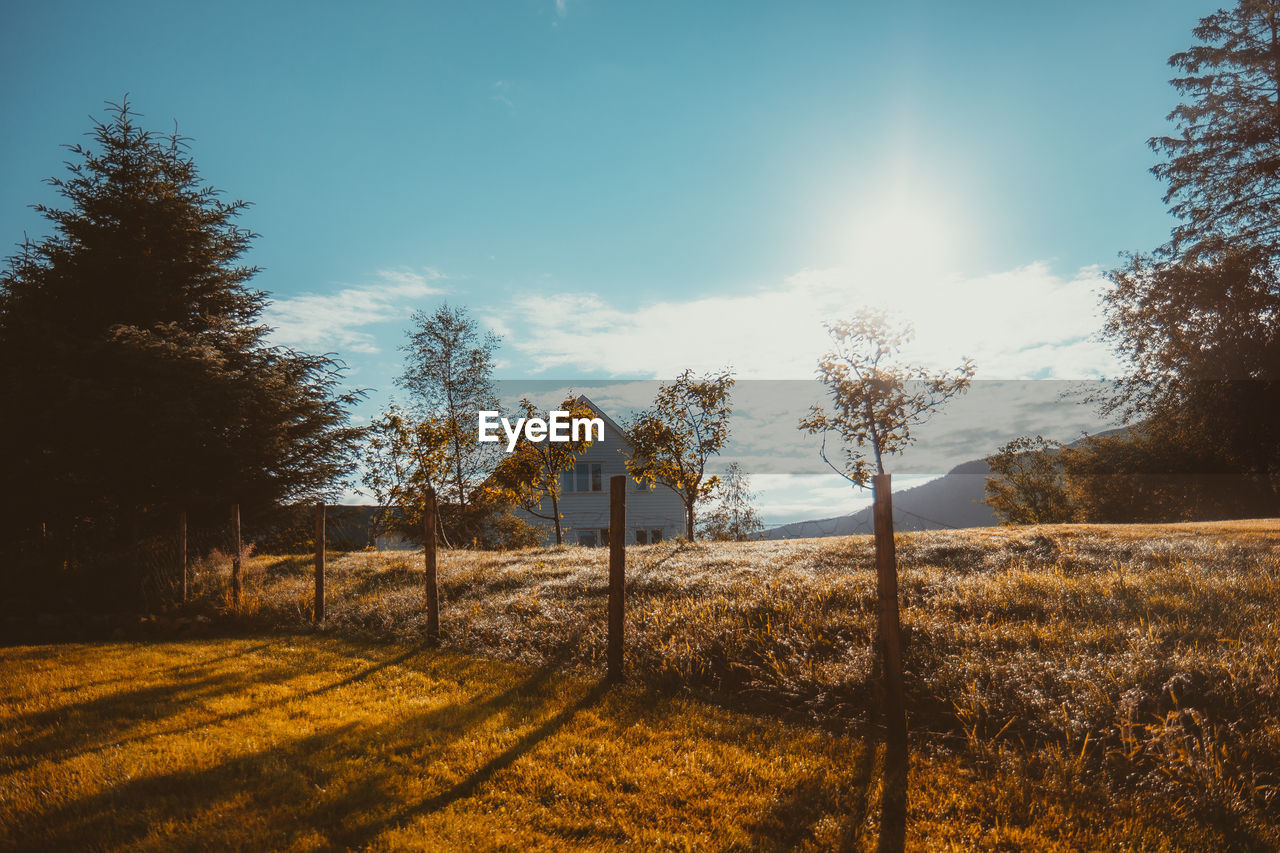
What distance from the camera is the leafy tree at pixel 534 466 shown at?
23.2 m

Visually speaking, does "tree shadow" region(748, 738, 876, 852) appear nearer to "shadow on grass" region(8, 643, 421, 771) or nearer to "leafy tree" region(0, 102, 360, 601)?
"shadow on grass" region(8, 643, 421, 771)

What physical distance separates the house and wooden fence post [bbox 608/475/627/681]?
23.3 meters

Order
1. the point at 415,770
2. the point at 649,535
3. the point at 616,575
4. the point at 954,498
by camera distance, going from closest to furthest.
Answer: the point at 415,770 → the point at 616,575 → the point at 649,535 → the point at 954,498

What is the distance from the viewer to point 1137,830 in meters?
3.86

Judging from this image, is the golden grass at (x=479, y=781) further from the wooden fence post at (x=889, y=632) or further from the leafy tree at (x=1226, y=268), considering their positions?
the leafy tree at (x=1226, y=268)

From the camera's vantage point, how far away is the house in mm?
31797

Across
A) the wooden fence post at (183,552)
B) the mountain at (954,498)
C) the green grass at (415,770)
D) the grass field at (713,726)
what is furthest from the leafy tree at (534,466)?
the mountain at (954,498)

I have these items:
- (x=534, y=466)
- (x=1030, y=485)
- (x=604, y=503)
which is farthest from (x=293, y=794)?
(x=1030, y=485)

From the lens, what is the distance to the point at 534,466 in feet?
76.3

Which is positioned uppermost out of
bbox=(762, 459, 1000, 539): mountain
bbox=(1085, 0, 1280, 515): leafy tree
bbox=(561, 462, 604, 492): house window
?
bbox=(1085, 0, 1280, 515): leafy tree

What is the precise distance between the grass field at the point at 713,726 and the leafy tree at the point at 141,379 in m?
6.36

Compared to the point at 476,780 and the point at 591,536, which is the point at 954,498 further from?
the point at 476,780

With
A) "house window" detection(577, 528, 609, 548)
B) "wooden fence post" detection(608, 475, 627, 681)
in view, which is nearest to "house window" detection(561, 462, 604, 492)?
"house window" detection(577, 528, 609, 548)

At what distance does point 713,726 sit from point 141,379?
1518 cm
